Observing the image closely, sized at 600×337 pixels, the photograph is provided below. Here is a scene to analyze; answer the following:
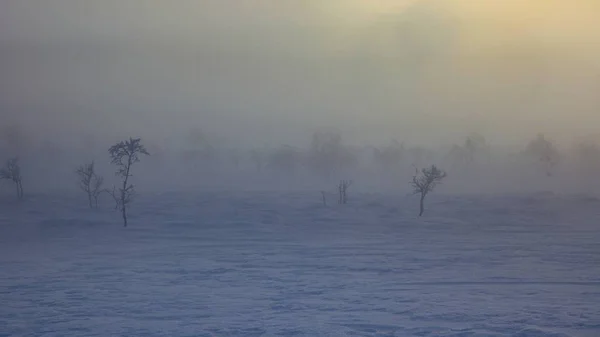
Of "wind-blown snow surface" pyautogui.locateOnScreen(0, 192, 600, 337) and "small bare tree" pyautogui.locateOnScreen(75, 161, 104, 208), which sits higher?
"small bare tree" pyautogui.locateOnScreen(75, 161, 104, 208)

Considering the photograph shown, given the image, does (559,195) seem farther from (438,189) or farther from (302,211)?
(302,211)

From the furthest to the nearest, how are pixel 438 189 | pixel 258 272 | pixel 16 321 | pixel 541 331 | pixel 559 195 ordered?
1. pixel 438 189
2. pixel 559 195
3. pixel 258 272
4. pixel 16 321
5. pixel 541 331

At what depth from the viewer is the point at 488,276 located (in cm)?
2191

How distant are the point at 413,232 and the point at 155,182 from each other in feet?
177

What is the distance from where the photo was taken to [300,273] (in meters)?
22.8

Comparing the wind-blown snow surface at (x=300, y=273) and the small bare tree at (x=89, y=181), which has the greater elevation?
the small bare tree at (x=89, y=181)

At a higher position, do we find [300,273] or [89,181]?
[89,181]

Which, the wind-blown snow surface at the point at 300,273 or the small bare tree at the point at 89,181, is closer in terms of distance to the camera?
the wind-blown snow surface at the point at 300,273

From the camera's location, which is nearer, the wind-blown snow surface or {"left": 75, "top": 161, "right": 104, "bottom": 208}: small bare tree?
the wind-blown snow surface

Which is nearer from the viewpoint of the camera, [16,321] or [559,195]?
[16,321]

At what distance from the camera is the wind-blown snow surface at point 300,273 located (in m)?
15.3

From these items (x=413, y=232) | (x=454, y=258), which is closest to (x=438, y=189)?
(x=413, y=232)

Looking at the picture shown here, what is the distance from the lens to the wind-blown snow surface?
15.3 metres

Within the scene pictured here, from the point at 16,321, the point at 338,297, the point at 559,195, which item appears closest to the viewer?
the point at 16,321
